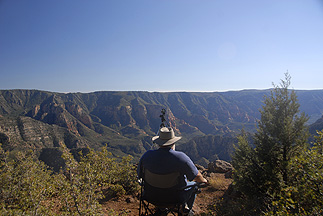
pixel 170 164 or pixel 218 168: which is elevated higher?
pixel 170 164

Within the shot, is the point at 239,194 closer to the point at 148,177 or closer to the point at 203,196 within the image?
the point at 203,196

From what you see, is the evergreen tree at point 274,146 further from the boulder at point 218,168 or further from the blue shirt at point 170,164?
the boulder at point 218,168

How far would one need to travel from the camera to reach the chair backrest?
11.1ft

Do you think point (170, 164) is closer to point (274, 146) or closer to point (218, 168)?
point (274, 146)

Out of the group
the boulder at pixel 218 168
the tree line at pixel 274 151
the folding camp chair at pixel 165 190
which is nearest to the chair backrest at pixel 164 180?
the folding camp chair at pixel 165 190

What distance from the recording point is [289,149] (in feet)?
26.2

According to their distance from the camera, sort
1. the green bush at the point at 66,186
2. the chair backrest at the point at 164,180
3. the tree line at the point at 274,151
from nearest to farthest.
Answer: the chair backrest at the point at 164,180 → the green bush at the point at 66,186 → the tree line at the point at 274,151

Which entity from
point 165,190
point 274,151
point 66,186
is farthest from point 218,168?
point 66,186

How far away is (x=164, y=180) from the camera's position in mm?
3381

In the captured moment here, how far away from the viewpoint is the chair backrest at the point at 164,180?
337cm

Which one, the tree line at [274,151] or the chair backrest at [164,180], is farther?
the tree line at [274,151]

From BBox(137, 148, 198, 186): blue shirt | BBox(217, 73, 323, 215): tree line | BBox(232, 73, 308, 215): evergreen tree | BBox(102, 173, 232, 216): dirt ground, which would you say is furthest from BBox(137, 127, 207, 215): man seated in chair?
BBox(232, 73, 308, 215): evergreen tree

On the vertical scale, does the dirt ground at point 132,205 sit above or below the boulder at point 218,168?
above

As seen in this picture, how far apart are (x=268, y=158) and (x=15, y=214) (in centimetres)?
1008
